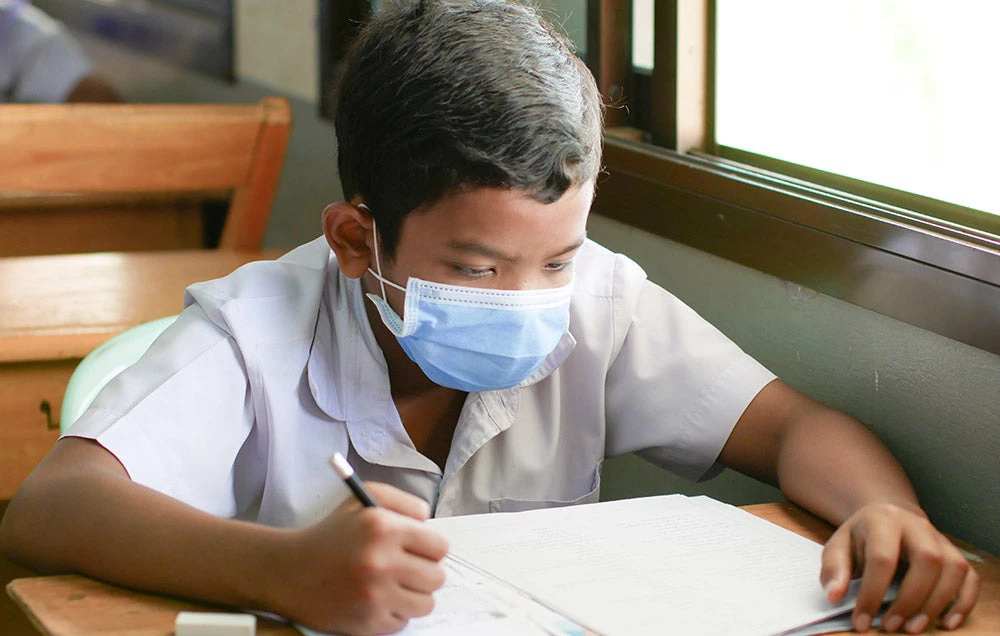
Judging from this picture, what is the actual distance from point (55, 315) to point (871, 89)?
4.52ft

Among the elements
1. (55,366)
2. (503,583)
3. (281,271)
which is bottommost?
(55,366)

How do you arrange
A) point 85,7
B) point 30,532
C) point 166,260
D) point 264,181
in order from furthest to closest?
point 85,7
point 264,181
point 166,260
point 30,532

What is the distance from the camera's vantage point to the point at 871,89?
5.13 ft

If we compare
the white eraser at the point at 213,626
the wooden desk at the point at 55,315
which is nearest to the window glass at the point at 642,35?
the wooden desk at the point at 55,315

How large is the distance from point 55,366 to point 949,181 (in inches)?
54.2

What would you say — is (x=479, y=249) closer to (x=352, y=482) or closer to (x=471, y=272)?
(x=471, y=272)

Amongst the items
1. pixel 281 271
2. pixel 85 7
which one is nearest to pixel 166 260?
pixel 281 271

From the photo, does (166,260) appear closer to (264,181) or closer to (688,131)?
(264,181)

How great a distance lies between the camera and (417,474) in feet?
4.50

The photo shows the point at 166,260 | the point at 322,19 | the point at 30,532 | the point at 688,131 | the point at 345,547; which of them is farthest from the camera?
the point at 322,19

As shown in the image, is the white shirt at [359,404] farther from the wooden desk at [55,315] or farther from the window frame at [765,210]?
the wooden desk at [55,315]

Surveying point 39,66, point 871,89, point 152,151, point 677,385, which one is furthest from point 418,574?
point 39,66

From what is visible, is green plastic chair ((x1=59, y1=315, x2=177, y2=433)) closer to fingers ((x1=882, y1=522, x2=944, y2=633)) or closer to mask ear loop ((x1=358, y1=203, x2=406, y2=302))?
mask ear loop ((x1=358, y1=203, x2=406, y2=302))

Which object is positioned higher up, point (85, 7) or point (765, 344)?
point (85, 7)
